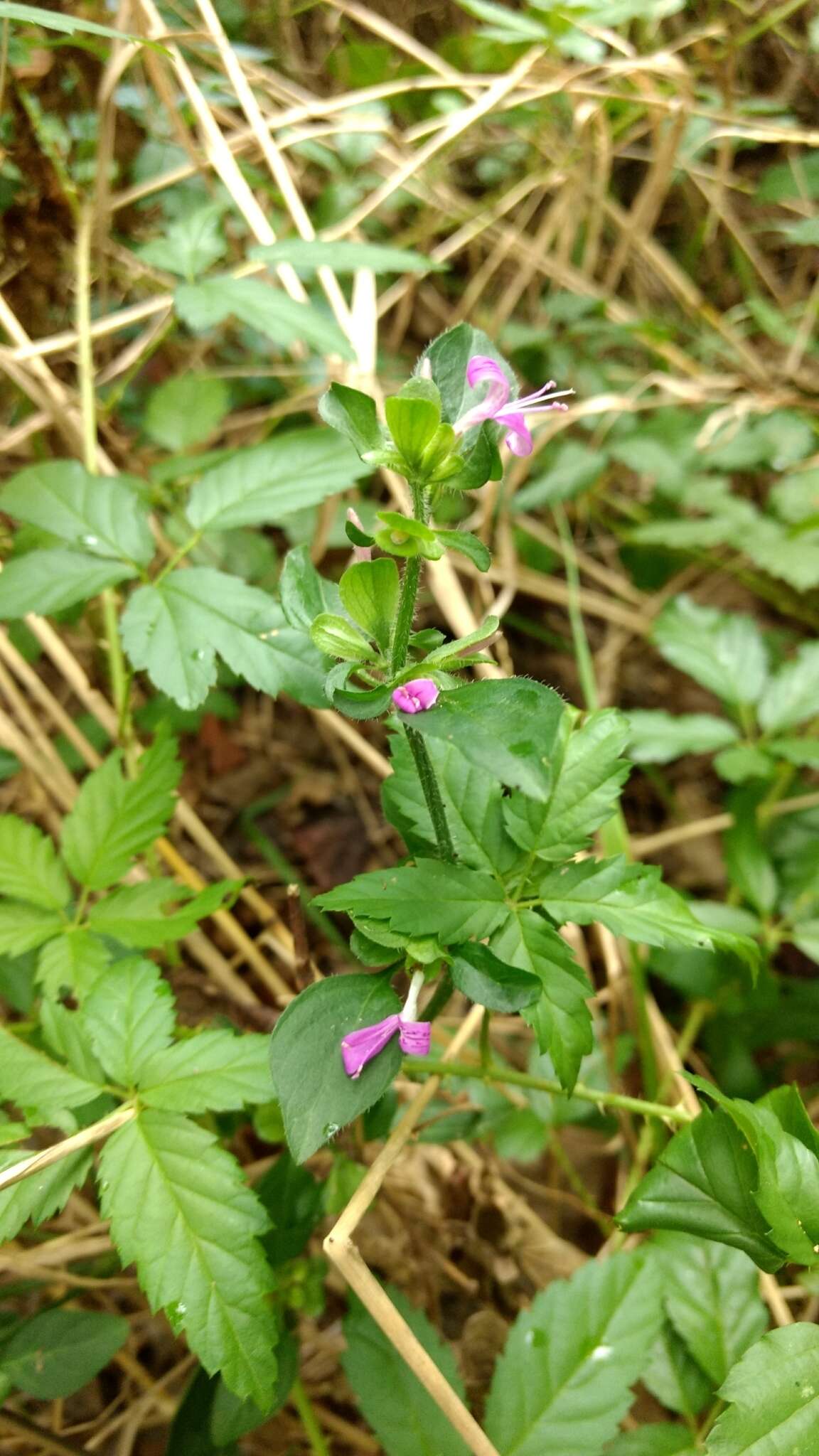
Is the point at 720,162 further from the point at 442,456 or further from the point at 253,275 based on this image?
the point at 442,456

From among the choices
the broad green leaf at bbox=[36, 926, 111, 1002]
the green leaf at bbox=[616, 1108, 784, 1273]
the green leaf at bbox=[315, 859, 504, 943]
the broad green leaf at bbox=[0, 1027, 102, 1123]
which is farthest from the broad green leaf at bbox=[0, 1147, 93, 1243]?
the green leaf at bbox=[616, 1108, 784, 1273]

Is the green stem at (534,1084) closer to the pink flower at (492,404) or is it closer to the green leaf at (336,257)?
the pink flower at (492,404)

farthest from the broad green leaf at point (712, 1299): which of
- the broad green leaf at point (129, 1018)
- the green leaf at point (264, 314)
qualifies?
the green leaf at point (264, 314)

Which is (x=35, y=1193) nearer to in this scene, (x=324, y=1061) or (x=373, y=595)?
(x=324, y=1061)

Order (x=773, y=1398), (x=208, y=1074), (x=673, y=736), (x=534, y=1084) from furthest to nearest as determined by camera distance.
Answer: (x=673, y=736), (x=534, y=1084), (x=208, y=1074), (x=773, y=1398)

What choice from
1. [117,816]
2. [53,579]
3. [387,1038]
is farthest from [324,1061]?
[53,579]

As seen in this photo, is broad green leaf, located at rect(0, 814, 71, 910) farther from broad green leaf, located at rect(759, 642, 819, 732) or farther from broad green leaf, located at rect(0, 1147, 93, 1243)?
broad green leaf, located at rect(759, 642, 819, 732)

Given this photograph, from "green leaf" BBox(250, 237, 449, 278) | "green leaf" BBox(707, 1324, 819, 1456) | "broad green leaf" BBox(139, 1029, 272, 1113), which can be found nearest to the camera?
"green leaf" BBox(707, 1324, 819, 1456)
